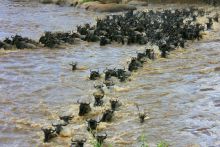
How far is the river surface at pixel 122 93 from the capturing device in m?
9.10

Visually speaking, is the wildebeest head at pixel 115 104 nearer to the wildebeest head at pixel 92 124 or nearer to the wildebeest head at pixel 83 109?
the wildebeest head at pixel 83 109

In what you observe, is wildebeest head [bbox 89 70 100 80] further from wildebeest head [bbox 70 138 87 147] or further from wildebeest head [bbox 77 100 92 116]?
wildebeest head [bbox 70 138 87 147]

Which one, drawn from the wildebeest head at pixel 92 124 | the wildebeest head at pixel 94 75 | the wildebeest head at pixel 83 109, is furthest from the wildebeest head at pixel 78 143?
the wildebeest head at pixel 94 75

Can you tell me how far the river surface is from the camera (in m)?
9.10

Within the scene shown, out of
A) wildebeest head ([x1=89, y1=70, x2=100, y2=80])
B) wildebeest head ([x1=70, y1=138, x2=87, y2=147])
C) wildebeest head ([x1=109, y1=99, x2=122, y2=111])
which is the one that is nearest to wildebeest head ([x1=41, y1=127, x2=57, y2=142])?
wildebeest head ([x1=70, y1=138, x2=87, y2=147])

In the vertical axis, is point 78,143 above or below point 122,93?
above

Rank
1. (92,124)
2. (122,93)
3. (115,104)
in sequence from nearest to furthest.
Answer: (92,124) → (115,104) → (122,93)

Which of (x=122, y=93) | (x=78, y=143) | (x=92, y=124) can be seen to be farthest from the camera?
(x=122, y=93)

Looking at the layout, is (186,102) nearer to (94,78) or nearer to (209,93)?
(209,93)

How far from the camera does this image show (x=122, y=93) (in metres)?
12.3

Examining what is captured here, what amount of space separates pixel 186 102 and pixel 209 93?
106 cm

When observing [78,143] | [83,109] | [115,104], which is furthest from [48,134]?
[115,104]

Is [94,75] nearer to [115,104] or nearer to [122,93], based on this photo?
[122,93]

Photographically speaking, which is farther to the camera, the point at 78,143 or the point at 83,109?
the point at 83,109
